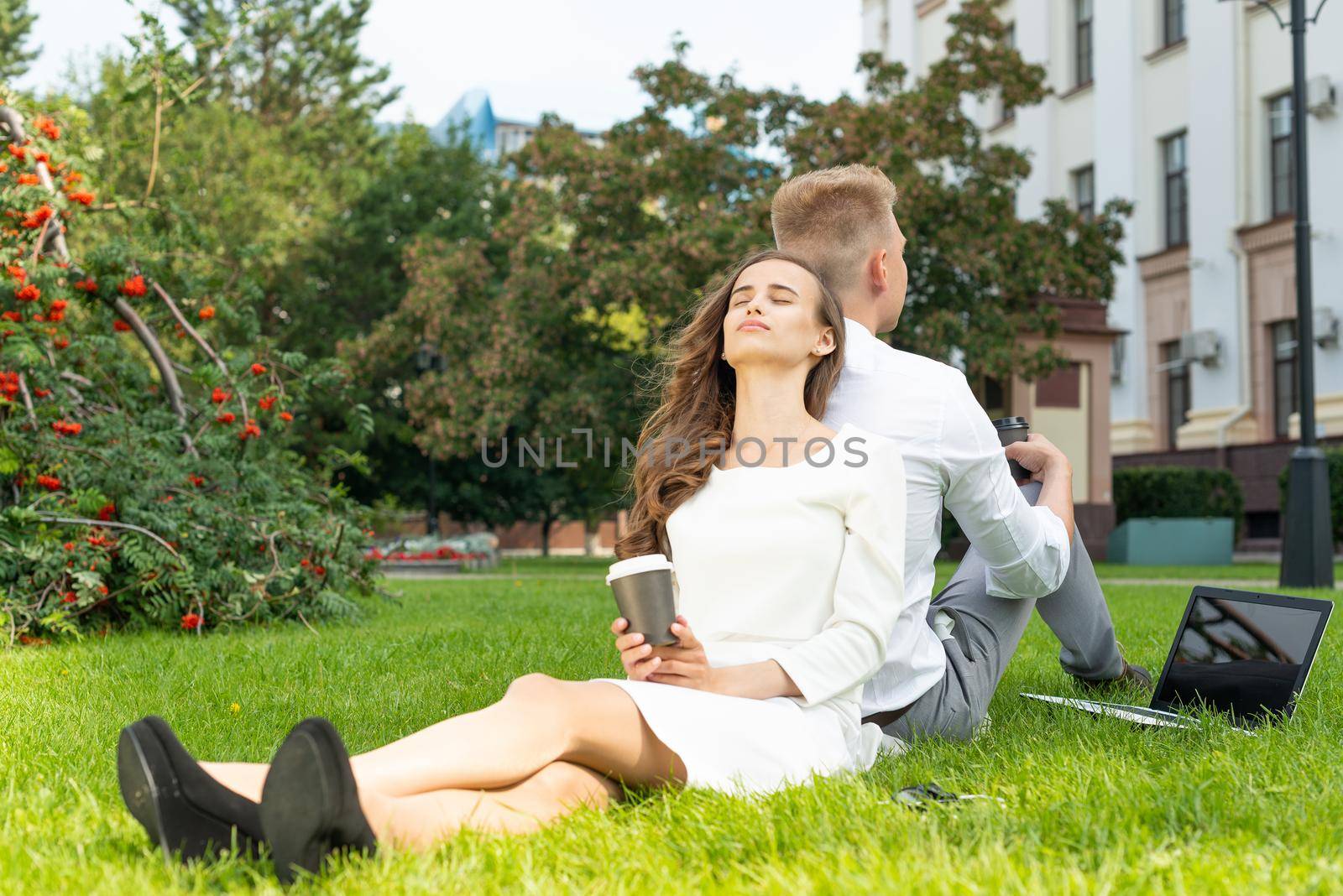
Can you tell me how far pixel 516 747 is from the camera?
8.28 ft

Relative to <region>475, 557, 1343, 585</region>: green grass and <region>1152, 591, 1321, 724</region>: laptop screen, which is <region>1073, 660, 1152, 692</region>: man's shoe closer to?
<region>1152, 591, 1321, 724</region>: laptop screen

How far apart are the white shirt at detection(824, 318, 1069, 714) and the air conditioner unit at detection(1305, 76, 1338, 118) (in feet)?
67.5

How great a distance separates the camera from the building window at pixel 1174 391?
78.8 ft

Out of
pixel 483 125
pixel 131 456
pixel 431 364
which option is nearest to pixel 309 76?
pixel 431 364

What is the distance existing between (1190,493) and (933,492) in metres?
19.8

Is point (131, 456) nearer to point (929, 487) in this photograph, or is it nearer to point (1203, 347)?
point (929, 487)

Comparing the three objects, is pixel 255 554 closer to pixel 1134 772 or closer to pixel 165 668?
pixel 165 668

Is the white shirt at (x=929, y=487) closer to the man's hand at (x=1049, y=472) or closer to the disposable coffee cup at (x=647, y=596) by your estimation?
the man's hand at (x=1049, y=472)

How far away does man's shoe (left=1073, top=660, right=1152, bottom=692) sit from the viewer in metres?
4.53

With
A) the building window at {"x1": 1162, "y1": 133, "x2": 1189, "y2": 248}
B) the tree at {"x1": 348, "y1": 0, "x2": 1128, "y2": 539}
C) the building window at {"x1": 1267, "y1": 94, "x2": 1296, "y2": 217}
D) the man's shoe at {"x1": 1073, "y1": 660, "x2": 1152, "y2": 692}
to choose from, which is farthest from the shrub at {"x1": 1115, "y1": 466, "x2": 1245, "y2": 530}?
the man's shoe at {"x1": 1073, "y1": 660, "x2": 1152, "y2": 692}

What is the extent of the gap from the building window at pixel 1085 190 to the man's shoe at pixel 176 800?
26.3 metres

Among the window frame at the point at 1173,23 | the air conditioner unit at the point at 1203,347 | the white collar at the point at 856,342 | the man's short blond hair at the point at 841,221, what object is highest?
the window frame at the point at 1173,23

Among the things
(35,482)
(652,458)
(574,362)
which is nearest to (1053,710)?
(652,458)

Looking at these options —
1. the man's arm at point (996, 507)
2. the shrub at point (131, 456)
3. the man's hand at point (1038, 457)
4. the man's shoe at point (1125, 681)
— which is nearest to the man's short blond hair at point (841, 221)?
the man's arm at point (996, 507)
